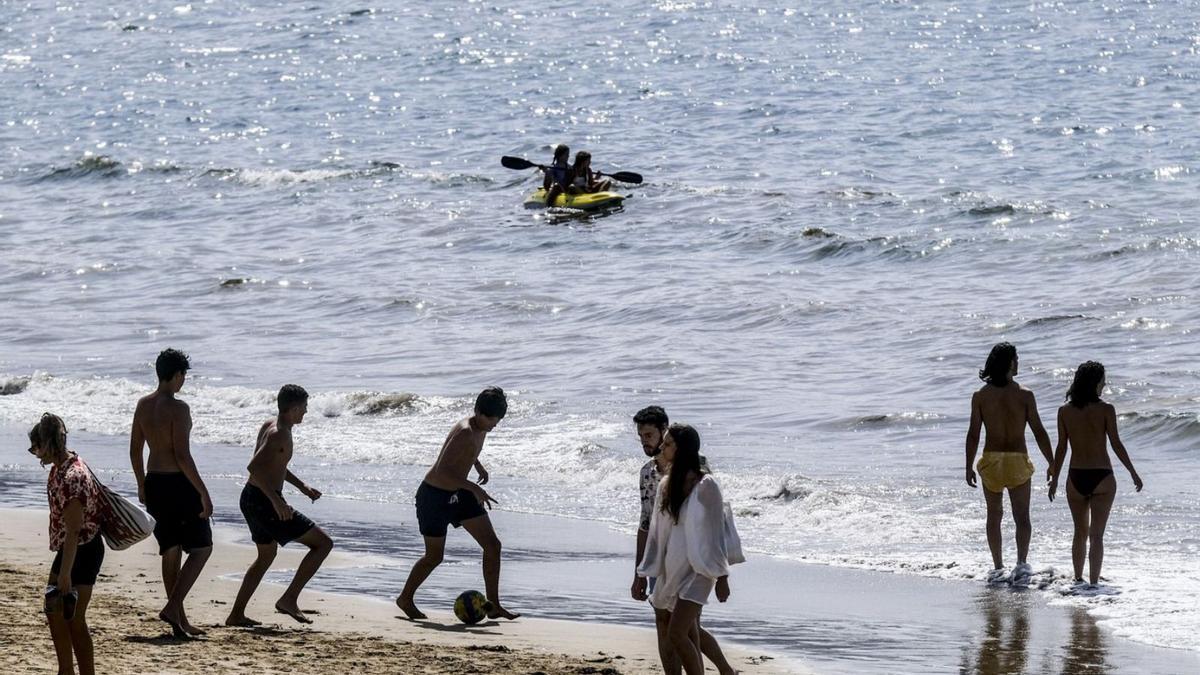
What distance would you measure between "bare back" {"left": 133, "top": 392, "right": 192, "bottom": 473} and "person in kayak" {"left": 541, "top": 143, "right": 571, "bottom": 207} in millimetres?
21719

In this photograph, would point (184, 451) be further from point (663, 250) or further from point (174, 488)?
point (663, 250)

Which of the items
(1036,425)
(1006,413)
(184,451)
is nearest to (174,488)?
(184,451)

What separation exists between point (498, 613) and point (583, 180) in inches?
850

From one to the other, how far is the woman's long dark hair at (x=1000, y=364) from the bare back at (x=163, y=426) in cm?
488

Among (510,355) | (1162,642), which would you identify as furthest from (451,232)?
(1162,642)

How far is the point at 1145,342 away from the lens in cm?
1928

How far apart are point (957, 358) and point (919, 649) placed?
1035 centimetres

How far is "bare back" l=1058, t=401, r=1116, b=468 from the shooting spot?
34.2ft

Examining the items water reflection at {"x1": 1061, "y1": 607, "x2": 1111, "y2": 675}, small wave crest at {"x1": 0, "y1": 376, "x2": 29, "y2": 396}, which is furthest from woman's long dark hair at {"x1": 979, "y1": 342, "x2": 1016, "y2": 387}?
small wave crest at {"x1": 0, "y1": 376, "x2": 29, "y2": 396}

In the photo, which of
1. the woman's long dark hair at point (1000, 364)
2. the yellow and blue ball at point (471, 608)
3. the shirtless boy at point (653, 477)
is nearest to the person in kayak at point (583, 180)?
the woman's long dark hair at point (1000, 364)

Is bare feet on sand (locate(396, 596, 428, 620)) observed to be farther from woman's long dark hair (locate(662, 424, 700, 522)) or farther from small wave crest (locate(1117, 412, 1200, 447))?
small wave crest (locate(1117, 412, 1200, 447))

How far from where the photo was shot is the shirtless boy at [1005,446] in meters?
10.8

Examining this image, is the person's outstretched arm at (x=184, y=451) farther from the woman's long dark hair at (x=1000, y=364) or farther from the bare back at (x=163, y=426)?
the woman's long dark hair at (x=1000, y=364)

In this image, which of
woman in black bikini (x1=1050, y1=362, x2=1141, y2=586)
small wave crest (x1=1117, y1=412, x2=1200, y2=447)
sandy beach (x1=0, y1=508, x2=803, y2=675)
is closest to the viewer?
sandy beach (x1=0, y1=508, x2=803, y2=675)
